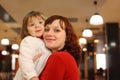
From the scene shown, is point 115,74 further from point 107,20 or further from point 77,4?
point 77,4

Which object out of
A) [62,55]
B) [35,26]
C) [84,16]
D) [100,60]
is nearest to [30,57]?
[35,26]

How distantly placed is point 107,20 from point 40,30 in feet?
32.3

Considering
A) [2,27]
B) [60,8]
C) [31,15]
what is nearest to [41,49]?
[31,15]

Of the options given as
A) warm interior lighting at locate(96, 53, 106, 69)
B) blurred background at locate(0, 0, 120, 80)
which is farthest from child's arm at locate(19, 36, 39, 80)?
→ warm interior lighting at locate(96, 53, 106, 69)

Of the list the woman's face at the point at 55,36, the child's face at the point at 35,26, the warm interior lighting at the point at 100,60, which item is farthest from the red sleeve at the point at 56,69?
the warm interior lighting at the point at 100,60

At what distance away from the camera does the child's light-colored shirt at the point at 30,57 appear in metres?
2.07

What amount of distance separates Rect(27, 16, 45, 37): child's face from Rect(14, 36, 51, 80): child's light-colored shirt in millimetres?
62

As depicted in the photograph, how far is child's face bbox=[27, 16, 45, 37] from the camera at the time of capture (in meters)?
2.29

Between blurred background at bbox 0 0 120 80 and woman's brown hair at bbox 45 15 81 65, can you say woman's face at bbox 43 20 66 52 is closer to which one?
woman's brown hair at bbox 45 15 81 65

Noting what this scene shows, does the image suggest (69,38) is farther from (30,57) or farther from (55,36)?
(30,57)

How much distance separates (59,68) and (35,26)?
628 mm

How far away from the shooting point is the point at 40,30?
2.29 meters

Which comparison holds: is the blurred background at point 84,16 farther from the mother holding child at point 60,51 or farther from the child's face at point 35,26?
the mother holding child at point 60,51

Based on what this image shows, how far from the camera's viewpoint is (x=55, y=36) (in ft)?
6.35
